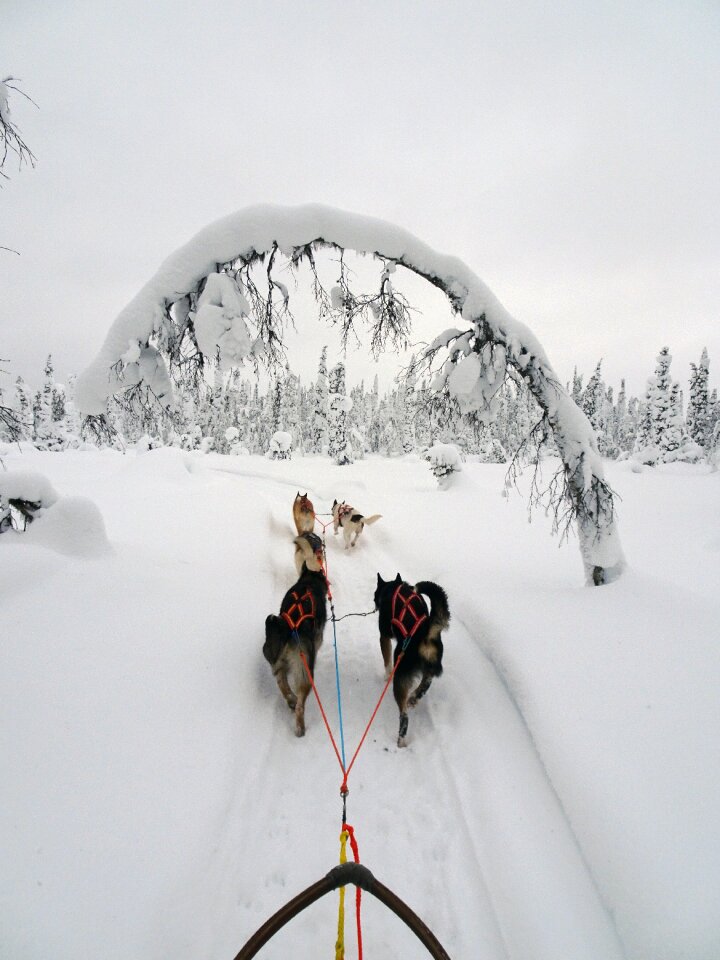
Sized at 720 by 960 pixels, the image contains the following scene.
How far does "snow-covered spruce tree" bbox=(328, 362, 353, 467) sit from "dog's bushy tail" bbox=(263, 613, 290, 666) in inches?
1144

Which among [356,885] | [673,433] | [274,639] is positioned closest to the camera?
[356,885]

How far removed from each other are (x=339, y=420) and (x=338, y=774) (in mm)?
31025

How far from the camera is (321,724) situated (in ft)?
11.3

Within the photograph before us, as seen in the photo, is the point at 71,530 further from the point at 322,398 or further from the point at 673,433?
the point at 673,433

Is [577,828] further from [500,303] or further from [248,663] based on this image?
[500,303]

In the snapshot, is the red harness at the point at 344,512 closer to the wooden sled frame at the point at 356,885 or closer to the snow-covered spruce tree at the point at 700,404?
the wooden sled frame at the point at 356,885

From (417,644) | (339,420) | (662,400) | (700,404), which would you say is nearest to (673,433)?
(662,400)

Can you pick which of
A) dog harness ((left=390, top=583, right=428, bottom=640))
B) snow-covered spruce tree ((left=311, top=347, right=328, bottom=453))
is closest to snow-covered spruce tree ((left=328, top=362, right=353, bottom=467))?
snow-covered spruce tree ((left=311, top=347, right=328, bottom=453))

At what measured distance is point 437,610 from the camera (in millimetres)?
3326

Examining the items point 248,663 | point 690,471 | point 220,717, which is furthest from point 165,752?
point 690,471

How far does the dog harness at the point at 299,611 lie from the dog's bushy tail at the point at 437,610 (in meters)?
1.03

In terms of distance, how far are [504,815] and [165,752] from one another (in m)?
2.35

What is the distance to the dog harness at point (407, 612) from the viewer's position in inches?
131

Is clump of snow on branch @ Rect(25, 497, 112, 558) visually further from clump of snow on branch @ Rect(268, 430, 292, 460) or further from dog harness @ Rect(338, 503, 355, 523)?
clump of snow on branch @ Rect(268, 430, 292, 460)
